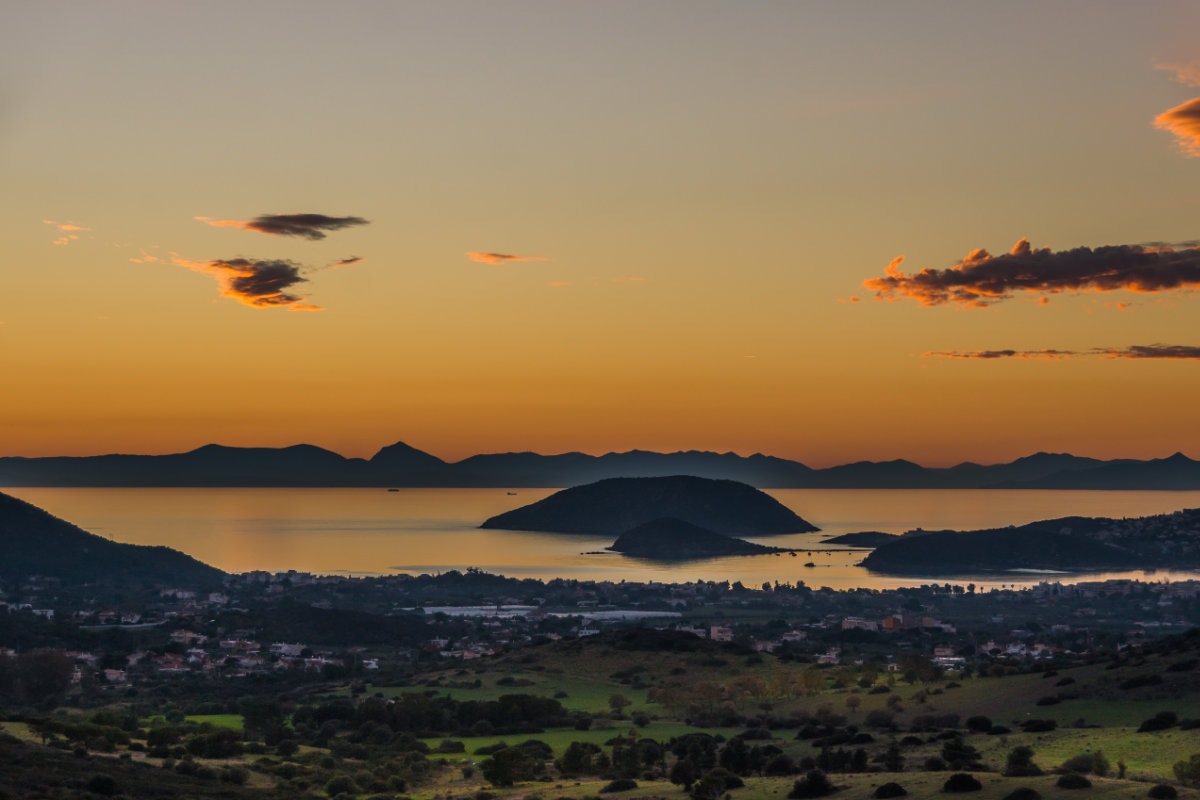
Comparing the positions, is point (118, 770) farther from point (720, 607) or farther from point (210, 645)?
point (720, 607)

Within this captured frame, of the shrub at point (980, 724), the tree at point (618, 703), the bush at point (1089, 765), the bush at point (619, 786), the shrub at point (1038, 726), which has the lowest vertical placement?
the tree at point (618, 703)

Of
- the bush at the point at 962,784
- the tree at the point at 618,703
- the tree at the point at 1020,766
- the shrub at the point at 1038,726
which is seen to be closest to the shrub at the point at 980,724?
the shrub at the point at 1038,726

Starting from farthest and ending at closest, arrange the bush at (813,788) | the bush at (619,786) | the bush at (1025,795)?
the bush at (619,786) → the bush at (813,788) → the bush at (1025,795)

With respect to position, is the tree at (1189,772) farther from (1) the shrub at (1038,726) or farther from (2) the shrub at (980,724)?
(2) the shrub at (980,724)

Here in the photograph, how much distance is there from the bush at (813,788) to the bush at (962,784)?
327 centimetres

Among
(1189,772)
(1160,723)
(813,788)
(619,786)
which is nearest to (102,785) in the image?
(619,786)

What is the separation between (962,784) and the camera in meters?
28.9

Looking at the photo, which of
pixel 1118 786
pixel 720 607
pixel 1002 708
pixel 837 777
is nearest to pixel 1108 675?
pixel 1002 708

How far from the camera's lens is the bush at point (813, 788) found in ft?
102

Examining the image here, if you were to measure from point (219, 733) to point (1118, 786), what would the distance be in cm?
3555

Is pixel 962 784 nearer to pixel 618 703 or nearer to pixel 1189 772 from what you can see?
pixel 1189 772

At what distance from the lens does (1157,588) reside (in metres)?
192

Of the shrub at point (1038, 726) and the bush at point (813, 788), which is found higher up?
the bush at point (813, 788)

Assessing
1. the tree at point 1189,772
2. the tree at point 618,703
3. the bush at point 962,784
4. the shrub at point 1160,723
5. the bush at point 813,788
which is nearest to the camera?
the tree at point 1189,772
